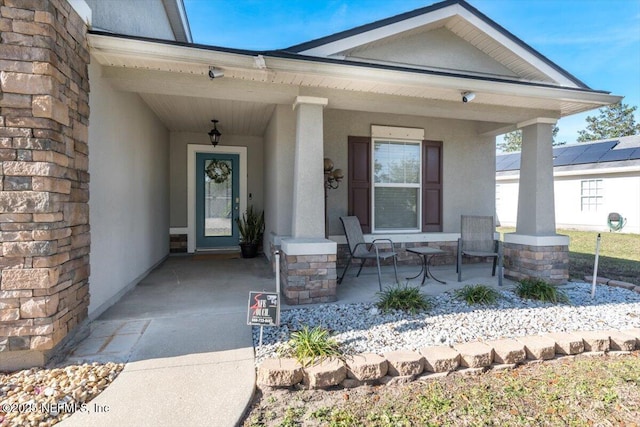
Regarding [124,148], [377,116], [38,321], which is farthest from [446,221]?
[38,321]

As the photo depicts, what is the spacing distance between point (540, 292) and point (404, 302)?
180 centimetres

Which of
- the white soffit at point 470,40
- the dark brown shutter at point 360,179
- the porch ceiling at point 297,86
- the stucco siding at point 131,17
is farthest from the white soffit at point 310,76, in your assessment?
the dark brown shutter at point 360,179

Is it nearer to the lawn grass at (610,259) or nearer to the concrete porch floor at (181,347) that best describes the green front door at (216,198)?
the concrete porch floor at (181,347)

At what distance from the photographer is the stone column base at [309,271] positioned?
11.4 ft

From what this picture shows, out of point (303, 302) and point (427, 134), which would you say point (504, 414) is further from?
point (427, 134)

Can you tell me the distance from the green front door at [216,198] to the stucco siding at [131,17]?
2447mm

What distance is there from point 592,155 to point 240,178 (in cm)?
1459

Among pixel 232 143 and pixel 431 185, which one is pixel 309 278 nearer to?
pixel 431 185

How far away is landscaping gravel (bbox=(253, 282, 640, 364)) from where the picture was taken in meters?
2.59

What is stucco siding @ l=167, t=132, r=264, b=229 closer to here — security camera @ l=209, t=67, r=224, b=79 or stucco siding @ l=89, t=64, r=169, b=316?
stucco siding @ l=89, t=64, r=169, b=316

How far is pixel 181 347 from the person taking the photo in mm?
2482

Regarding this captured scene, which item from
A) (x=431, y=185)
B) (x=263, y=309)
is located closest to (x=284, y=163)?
(x=263, y=309)

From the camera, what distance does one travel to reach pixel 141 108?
176 inches

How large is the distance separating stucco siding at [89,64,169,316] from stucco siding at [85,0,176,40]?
2.16ft
